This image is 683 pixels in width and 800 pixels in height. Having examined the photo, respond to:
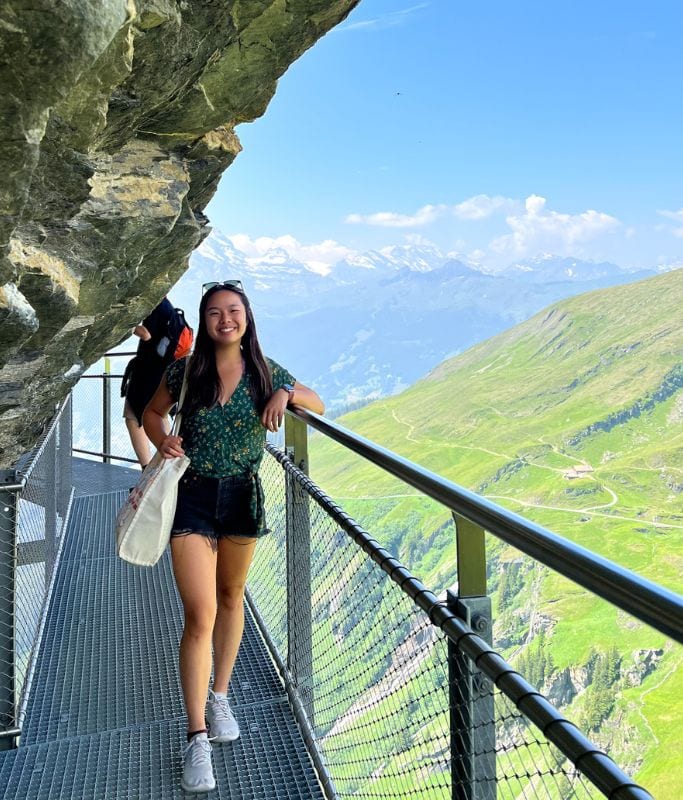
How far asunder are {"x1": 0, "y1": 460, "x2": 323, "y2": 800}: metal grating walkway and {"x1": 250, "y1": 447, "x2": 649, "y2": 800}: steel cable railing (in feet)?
0.50

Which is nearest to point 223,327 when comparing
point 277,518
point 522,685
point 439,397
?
point 277,518

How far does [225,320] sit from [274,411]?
33 cm

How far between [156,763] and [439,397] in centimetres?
11895

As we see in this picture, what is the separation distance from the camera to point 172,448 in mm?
2355

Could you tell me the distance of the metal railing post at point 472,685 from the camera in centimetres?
129

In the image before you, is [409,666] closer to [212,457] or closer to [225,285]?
[212,457]

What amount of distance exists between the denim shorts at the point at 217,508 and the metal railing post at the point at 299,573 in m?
0.39

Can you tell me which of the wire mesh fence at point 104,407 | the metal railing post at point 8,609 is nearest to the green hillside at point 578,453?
the wire mesh fence at point 104,407

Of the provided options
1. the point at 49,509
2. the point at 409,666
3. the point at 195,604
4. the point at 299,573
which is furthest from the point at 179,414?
the point at 49,509

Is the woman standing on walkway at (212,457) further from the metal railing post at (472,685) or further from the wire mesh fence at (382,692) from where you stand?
the metal railing post at (472,685)

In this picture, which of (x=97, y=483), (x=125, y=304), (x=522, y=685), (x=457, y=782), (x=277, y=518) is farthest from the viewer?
(x=97, y=483)

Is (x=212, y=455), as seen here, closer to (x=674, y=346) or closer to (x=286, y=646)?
(x=286, y=646)

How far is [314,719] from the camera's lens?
2.78 meters

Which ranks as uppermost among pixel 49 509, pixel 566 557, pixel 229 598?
pixel 566 557
